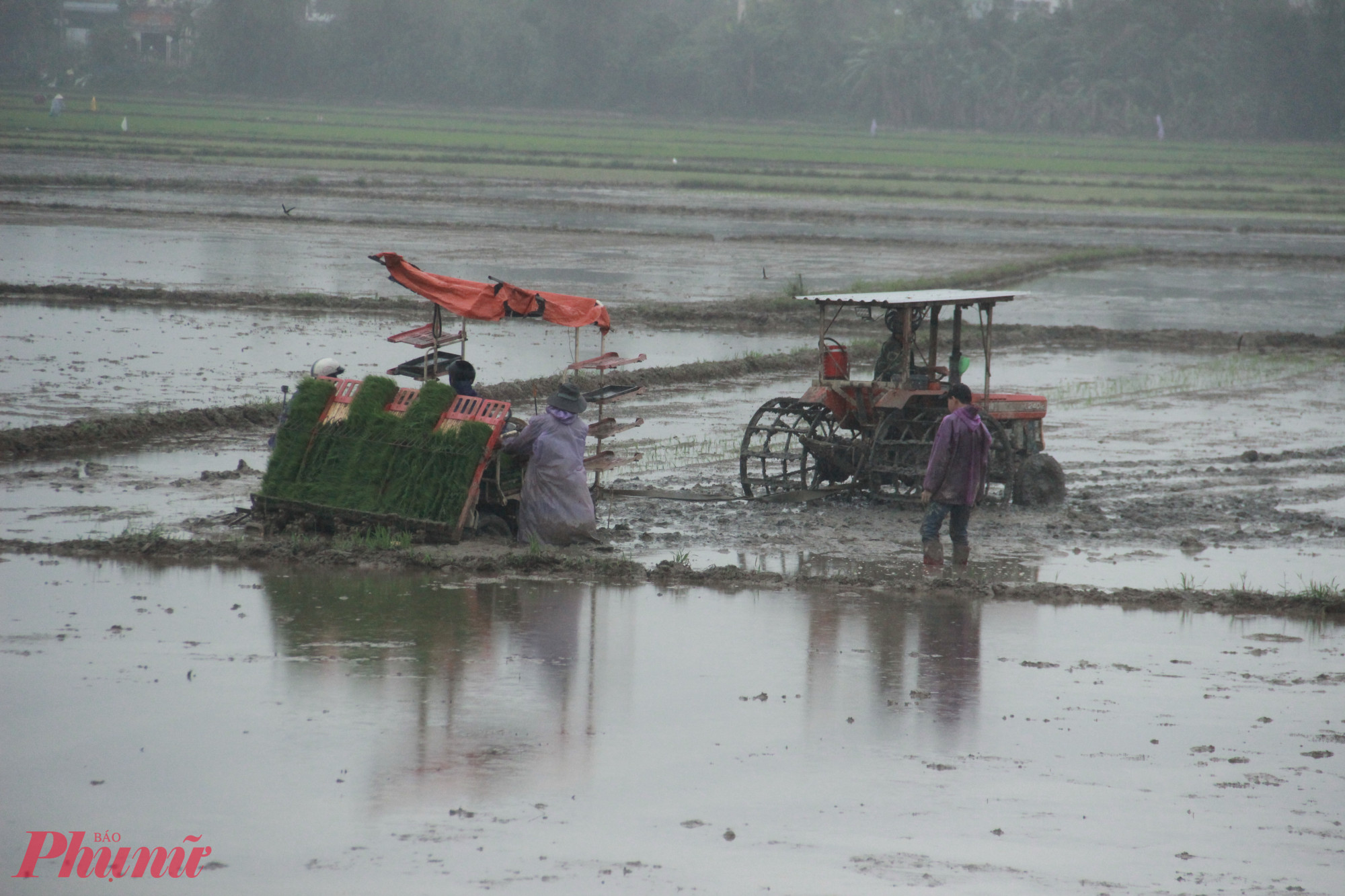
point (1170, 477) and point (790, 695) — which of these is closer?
point (790, 695)

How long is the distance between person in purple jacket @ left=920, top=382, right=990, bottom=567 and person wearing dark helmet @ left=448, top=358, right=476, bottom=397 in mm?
3644

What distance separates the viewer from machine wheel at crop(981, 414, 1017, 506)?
13148 millimetres

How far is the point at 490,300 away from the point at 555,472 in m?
1.55

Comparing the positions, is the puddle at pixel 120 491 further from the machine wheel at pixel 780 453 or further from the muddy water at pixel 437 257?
the muddy water at pixel 437 257

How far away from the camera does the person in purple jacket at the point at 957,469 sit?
36.1ft

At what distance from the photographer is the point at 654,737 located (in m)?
7.32

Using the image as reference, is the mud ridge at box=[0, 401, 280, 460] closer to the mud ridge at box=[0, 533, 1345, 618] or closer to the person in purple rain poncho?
the mud ridge at box=[0, 533, 1345, 618]

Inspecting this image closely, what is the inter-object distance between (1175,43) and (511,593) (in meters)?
86.2

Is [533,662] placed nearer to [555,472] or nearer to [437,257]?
[555,472]

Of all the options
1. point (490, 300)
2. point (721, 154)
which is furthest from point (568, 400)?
point (721, 154)

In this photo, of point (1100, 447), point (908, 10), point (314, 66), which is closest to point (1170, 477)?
point (1100, 447)

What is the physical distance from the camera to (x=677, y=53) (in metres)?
99.8

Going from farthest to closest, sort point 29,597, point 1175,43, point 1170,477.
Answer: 1. point 1175,43
2. point 1170,477
3. point 29,597

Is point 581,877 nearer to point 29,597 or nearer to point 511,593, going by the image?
point 511,593
